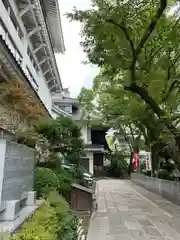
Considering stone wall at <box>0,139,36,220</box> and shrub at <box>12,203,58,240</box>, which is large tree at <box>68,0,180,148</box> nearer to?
stone wall at <box>0,139,36,220</box>

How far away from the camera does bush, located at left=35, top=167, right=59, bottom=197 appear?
22.3ft

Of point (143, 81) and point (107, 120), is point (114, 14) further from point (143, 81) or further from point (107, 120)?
point (107, 120)

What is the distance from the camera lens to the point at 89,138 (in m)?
34.0

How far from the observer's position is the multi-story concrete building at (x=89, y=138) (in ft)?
103

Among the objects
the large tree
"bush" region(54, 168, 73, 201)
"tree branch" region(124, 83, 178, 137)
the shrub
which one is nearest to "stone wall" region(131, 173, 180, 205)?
the large tree

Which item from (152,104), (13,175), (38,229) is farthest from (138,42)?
(38,229)

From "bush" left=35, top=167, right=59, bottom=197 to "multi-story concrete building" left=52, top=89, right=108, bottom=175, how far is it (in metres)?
21.8

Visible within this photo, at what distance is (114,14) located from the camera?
24.0ft

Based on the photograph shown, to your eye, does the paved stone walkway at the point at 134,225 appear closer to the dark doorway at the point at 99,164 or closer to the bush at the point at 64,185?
the bush at the point at 64,185

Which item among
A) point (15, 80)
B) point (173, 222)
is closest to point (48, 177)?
point (15, 80)

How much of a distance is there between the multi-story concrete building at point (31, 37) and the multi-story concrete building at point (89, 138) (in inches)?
555

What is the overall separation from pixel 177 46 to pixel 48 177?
6822 millimetres

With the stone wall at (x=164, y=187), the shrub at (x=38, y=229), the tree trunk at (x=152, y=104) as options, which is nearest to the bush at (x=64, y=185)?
the tree trunk at (x=152, y=104)

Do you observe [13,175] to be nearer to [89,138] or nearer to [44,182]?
[44,182]
